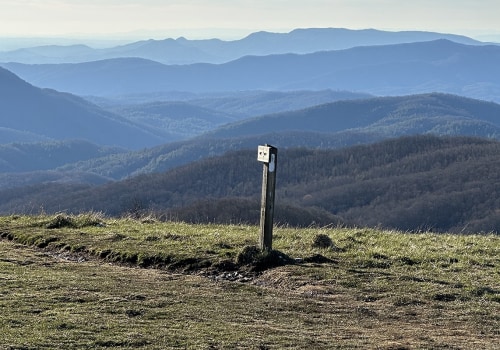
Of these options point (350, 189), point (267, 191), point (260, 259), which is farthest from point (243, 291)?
point (350, 189)

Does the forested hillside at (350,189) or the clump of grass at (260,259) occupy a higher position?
the clump of grass at (260,259)

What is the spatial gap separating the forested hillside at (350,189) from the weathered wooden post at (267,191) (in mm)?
83630

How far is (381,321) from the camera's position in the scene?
1166 cm

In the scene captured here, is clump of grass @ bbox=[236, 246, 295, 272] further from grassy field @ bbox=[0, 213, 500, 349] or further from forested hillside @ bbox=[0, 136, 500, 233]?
forested hillside @ bbox=[0, 136, 500, 233]

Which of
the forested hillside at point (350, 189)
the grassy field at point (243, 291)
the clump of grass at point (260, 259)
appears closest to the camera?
the grassy field at point (243, 291)

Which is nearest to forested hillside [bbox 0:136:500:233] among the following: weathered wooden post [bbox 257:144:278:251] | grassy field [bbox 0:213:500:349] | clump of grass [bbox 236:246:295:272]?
grassy field [bbox 0:213:500:349]

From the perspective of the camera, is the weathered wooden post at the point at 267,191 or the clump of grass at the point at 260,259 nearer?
the clump of grass at the point at 260,259

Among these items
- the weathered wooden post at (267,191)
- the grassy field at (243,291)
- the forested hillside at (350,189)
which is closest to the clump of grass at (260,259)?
the grassy field at (243,291)

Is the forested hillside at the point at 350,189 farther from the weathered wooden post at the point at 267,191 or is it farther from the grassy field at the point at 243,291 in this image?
the weathered wooden post at the point at 267,191

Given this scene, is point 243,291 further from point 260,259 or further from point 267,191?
point 267,191

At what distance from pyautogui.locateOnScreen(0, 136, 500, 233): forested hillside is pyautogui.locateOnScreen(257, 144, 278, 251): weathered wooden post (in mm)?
83630

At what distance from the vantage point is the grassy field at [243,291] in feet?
33.8

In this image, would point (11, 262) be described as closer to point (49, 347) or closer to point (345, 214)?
point (49, 347)

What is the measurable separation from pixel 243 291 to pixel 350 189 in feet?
490
